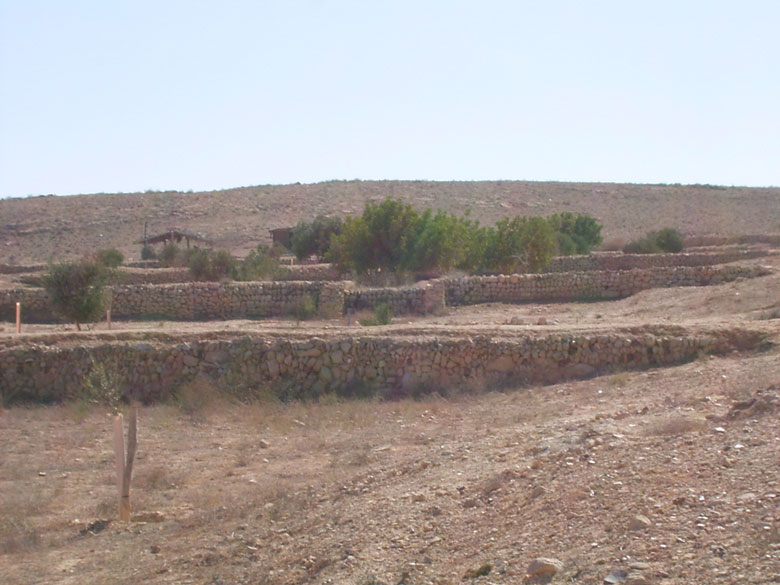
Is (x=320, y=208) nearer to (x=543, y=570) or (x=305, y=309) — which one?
(x=305, y=309)

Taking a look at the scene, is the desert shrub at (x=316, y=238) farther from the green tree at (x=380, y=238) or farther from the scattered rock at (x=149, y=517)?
the scattered rock at (x=149, y=517)

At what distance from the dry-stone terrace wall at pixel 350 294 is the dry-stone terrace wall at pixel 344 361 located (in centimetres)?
714

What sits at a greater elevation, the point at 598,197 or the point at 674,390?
the point at 598,197

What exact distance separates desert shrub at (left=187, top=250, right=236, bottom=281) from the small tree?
440 inches

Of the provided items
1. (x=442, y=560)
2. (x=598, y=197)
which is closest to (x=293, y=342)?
(x=442, y=560)

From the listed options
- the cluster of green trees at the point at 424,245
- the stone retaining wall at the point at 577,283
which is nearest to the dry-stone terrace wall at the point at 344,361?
the stone retaining wall at the point at 577,283

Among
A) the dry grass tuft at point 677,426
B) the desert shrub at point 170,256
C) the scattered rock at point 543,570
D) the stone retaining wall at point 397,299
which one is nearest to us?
the scattered rock at point 543,570

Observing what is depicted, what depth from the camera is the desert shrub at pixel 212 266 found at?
96.3 ft

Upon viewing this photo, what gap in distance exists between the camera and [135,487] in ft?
28.9

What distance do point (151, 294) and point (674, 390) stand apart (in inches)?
591

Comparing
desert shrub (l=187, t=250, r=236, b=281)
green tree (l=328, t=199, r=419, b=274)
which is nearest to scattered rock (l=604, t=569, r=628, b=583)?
green tree (l=328, t=199, r=419, b=274)

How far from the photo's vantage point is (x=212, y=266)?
29.6 metres

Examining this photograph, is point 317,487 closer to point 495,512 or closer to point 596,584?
point 495,512

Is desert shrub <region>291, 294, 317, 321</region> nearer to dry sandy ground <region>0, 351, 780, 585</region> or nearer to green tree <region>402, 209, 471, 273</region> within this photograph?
green tree <region>402, 209, 471, 273</region>
